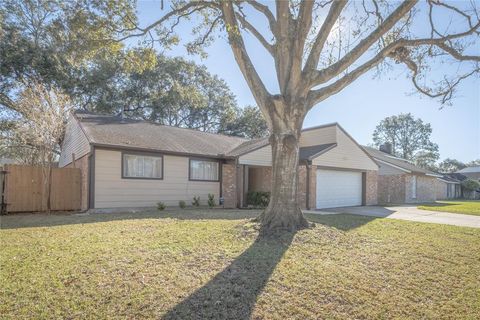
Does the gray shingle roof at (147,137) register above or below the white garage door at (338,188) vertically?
above

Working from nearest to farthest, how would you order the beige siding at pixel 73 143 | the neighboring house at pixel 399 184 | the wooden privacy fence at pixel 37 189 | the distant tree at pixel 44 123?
1. the wooden privacy fence at pixel 37 189
2. the distant tree at pixel 44 123
3. the beige siding at pixel 73 143
4. the neighboring house at pixel 399 184

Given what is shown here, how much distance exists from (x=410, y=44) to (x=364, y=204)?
1251 centimetres

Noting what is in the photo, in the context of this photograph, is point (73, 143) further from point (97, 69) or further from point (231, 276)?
point (231, 276)

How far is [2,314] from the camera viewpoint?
3.23 meters

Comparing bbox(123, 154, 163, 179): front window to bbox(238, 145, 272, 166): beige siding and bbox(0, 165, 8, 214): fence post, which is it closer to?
bbox(238, 145, 272, 166): beige siding

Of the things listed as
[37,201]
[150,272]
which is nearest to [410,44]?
[150,272]

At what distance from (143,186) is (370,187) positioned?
14261 mm

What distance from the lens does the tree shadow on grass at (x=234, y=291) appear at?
339cm

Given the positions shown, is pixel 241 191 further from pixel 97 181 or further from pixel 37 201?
pixel 37 201

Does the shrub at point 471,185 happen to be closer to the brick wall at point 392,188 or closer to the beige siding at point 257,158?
the brick wall at point 392,188

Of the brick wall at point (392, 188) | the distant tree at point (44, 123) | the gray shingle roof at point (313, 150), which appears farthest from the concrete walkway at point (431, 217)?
the distant tree at point (44, 123)

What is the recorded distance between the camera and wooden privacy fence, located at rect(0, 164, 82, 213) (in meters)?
11.6

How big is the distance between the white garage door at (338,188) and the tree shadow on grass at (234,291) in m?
11.4

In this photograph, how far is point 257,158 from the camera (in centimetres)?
1575
